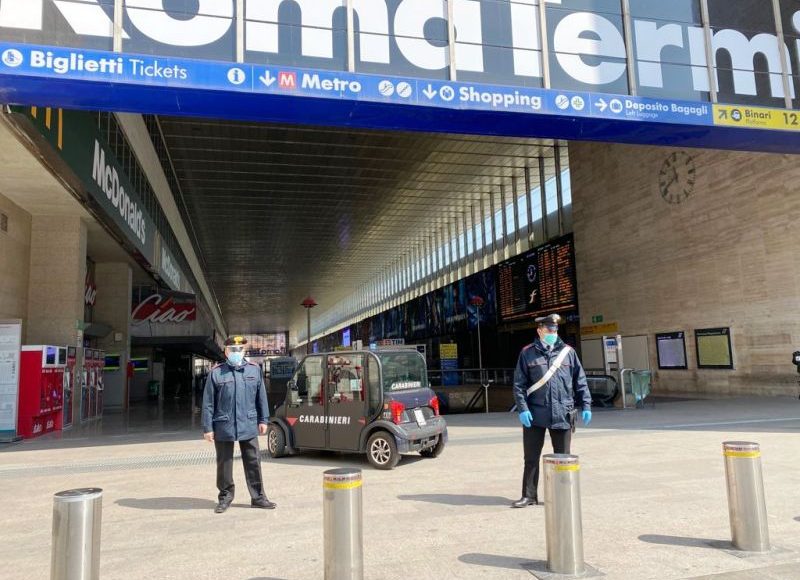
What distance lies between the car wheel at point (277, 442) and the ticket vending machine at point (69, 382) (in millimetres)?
8000

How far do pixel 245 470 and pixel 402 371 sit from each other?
2.95m

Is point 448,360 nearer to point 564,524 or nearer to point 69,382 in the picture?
point 69,382

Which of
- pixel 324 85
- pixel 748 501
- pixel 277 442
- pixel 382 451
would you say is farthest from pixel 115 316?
pixel 748 501

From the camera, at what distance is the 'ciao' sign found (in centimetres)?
2566

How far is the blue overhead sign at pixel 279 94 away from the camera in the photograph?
8.19m

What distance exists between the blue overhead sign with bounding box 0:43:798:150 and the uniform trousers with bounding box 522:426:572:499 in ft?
20.8

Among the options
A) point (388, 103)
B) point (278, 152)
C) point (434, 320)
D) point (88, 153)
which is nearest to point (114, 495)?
point (388, 103)

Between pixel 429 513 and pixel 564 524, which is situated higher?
pixel 564 524

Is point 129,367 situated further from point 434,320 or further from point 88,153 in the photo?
point 434,320

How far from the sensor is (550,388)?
5.48 m

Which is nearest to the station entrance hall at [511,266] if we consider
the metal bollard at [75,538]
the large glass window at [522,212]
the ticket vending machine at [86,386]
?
the ticket vending machine at [86,386]

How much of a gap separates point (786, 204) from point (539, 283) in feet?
33.6

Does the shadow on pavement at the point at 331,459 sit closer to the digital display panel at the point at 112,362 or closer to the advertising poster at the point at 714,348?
the advertising poster at the point at 714,348

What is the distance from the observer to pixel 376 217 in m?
35.7
